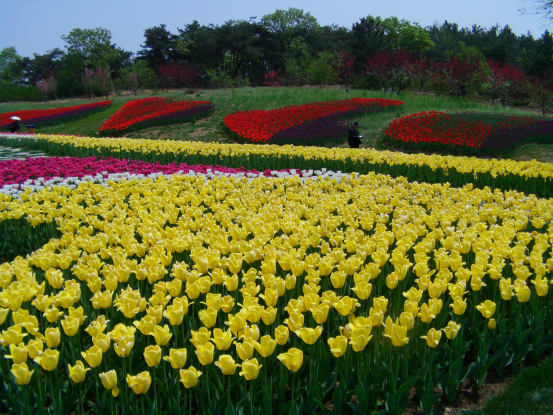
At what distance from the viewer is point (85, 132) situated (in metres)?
21.7

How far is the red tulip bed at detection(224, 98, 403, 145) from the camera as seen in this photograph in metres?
14.5

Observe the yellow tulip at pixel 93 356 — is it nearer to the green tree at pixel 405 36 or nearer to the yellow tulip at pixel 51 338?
the yellow tulip at pixel 51 338

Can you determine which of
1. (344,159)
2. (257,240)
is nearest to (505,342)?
(257,240)

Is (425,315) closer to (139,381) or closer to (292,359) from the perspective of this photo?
(292,359)

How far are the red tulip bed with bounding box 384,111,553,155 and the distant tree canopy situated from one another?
54.1 feet

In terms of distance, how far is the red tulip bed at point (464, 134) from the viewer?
12.6 meters

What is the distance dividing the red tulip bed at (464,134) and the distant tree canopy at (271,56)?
16.5 meters

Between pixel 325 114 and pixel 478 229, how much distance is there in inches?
557

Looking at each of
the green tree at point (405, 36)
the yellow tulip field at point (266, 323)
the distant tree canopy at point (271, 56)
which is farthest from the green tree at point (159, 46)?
the yellow tulip field at point (266, 323)

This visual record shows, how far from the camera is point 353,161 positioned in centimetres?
863

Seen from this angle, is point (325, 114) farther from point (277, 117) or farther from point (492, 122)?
point (492, 122)

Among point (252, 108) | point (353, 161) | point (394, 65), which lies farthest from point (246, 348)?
point (394, 65)

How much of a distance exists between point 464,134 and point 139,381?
1352cm

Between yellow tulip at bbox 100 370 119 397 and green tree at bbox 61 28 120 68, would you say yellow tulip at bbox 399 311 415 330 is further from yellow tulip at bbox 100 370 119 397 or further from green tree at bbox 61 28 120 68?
green tree at bbox 61 28 120 68
